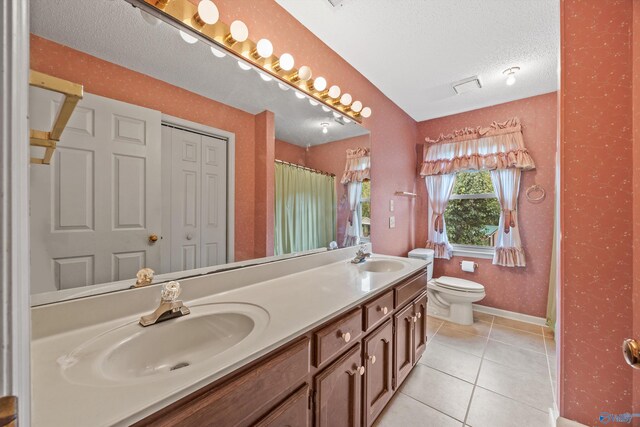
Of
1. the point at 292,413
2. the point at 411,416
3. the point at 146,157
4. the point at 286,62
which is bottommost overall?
the point at 411,416

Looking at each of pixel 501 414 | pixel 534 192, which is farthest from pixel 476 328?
pixel 534 192

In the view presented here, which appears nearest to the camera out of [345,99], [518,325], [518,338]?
[345,99]

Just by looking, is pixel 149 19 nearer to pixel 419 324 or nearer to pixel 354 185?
pixel 354 185

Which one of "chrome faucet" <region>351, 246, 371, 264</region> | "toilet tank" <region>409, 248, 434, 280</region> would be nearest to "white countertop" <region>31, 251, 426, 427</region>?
"chrome faucet" <region>351, 246, 371, 264</region>

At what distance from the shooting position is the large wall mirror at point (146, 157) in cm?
77

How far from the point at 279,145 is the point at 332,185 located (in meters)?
0.57

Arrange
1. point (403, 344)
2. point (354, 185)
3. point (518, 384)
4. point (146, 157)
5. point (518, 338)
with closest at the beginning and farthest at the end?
1. point (146, 157)
2. point (403, 344)
3. point (518, 384)
4. point (354, 185)
5. point (518, 338)

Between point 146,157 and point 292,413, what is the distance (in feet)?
3.43

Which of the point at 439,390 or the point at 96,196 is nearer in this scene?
the point at 96,196

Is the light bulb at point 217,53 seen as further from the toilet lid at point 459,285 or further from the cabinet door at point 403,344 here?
the toilet lid at point 459,285

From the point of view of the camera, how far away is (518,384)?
1.71 m

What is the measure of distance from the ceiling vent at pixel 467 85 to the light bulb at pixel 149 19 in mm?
2429

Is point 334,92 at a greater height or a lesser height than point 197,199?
greater

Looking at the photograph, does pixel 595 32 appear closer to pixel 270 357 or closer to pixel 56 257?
pixel 270 357
